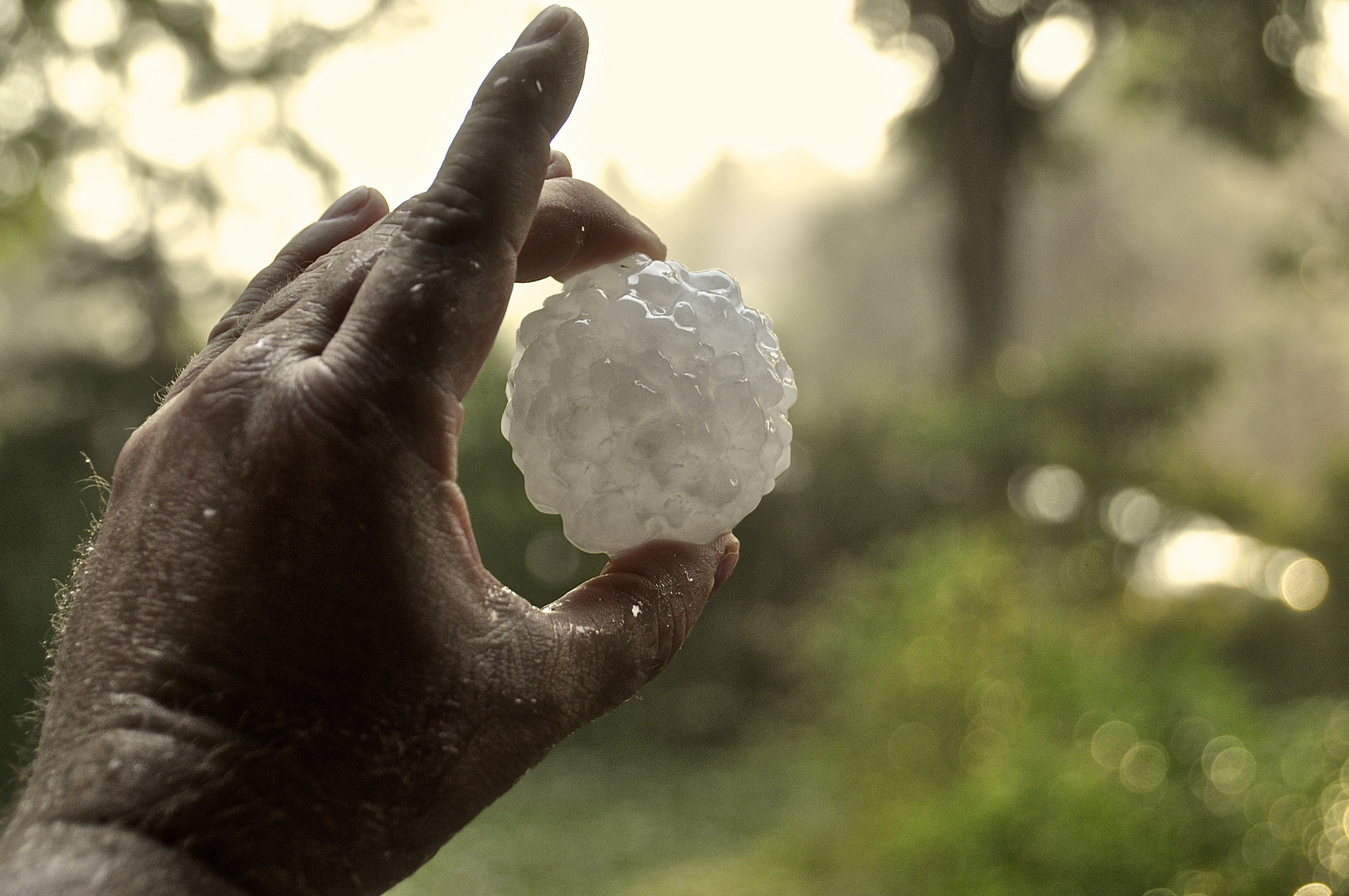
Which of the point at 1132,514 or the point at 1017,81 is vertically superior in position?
the point at 1017,81

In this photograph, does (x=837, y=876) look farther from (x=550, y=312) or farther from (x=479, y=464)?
(x=550, y=312)

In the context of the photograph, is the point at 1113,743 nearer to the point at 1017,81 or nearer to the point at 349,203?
the point at 349,203

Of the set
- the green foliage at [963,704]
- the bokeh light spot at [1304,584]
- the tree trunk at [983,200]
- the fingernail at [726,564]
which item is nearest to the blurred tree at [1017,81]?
the tree trunk at [983,200]

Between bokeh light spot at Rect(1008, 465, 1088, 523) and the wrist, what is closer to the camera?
the wrist

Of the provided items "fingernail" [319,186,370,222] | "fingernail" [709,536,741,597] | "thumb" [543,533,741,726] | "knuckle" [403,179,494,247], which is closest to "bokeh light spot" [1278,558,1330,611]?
"fingernail" [709,536,741,597]

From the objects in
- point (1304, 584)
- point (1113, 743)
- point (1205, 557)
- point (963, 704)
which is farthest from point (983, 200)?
point (1113, 743)

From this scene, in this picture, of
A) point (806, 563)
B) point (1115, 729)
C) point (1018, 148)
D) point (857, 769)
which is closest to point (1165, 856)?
point (1115, 729)

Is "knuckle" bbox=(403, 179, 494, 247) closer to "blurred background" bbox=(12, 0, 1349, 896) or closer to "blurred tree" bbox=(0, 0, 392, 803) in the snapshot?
"blurred background" bbox=(12, 0, 1349, 896)
